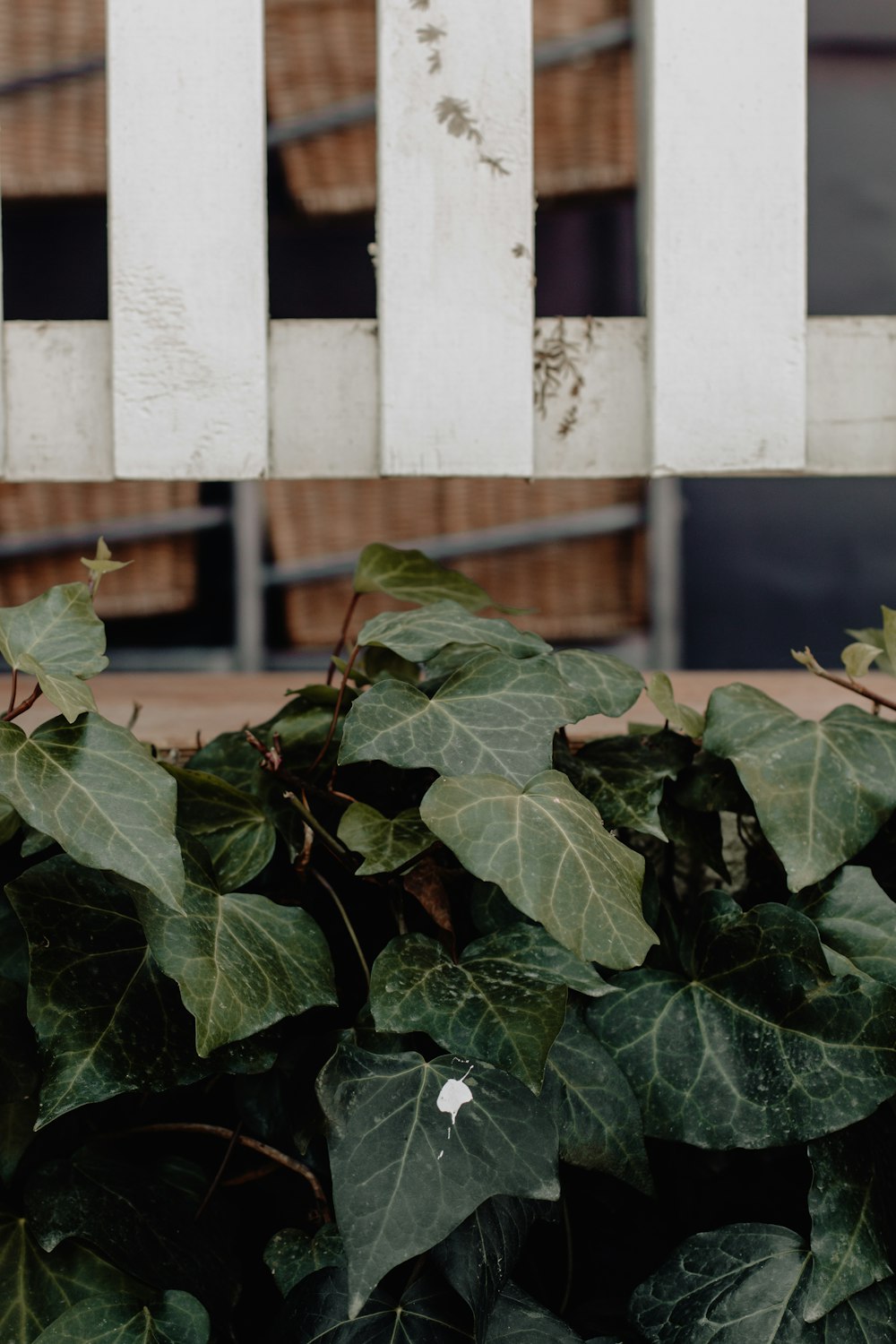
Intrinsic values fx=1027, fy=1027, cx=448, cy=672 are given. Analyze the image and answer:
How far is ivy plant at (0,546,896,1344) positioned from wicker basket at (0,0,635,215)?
159 cm

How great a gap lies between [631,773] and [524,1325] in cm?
36

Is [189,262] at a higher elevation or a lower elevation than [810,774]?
higher

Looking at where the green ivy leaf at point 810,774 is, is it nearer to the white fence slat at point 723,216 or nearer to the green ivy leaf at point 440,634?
the green ivy leaf at point 440,634

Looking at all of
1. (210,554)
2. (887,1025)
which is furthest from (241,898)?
(210,554)

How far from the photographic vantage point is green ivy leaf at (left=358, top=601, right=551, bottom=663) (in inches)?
29.0

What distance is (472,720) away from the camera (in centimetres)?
69

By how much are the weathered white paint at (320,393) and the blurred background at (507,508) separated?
4.45ft

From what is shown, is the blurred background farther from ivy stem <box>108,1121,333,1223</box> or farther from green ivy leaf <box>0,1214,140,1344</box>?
green ivy leaf <box>0,1214,140,1344</box>

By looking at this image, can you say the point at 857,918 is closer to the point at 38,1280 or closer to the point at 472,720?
the point at 472,720

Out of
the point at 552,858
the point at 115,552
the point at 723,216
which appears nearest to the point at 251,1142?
the point at 552,858

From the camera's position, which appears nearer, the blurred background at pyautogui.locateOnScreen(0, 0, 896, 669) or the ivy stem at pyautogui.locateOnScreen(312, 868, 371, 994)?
the ivy stem at pyautogui.locateOnScreen(312, 868, 371, 994)

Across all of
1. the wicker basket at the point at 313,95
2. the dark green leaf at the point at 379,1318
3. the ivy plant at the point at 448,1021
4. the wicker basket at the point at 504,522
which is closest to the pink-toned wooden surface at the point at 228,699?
the ivy plant at the point at 448,1021

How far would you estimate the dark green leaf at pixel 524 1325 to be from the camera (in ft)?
1.97

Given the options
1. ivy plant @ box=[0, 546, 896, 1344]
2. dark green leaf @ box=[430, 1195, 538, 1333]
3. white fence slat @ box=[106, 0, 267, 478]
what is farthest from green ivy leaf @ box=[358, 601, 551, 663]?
dark green leaf @ box=[430, 1195, 538, 1333]
